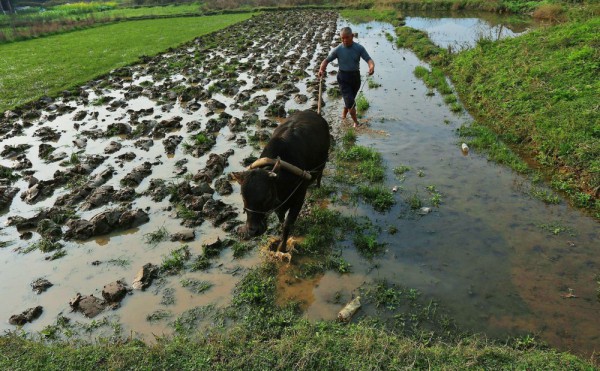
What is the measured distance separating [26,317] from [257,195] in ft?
11.5

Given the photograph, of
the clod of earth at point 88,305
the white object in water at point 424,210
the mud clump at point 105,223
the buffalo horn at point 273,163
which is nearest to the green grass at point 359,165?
the white object in water at point 424,210

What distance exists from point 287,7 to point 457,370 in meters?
53.5

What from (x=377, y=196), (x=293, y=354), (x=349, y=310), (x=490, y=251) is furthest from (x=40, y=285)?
(x=490, y=251)

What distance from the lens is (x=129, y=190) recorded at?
7.79 m

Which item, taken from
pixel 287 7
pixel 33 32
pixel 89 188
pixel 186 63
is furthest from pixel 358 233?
pixel 287 7

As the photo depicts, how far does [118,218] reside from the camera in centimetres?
685

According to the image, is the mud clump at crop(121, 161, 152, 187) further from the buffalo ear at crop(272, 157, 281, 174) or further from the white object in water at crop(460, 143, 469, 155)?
the white object in water at crop(460, 143, 469, 155)

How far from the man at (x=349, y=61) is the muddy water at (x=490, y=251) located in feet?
7.02

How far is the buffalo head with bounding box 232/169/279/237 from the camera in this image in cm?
487

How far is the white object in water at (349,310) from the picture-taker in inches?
191

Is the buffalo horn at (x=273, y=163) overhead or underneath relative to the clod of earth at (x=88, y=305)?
overhead

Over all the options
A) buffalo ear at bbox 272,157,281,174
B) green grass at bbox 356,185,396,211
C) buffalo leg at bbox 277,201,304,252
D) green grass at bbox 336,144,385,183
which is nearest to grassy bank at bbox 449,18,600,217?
green grass at bbox 356,185,396,211

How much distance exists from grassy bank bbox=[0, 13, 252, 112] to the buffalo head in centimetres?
1299

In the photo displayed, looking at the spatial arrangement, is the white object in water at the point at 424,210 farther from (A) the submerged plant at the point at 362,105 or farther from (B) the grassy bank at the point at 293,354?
(A) the submerged plant at the point at 362,105
